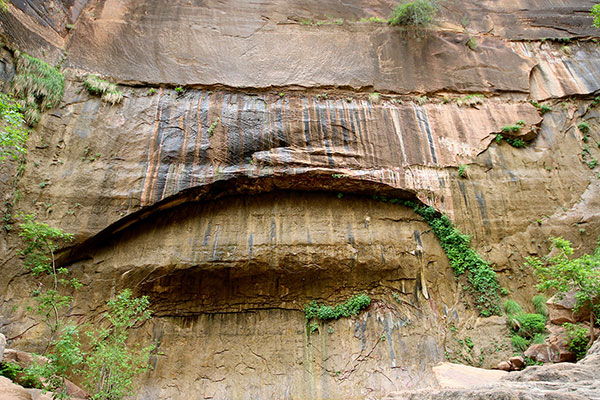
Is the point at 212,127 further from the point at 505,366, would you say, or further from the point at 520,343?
the point at 520,343

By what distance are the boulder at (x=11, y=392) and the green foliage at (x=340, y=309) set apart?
267 inches

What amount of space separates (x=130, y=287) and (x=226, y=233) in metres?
2.97

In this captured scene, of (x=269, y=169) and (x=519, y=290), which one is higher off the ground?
(x=269, y=169)

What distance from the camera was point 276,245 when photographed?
1038 centimetres

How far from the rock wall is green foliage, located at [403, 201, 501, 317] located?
28cm

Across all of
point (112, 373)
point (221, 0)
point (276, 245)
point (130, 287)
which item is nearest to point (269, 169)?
point (276, 245)

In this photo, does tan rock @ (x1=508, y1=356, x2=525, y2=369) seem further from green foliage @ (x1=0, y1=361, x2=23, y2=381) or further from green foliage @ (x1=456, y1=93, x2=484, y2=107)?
green foliage @ (x1=0, y1=361, x2=23, y2=381)

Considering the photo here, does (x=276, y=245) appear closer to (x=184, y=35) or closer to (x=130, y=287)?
Result: (x=130, y=287)

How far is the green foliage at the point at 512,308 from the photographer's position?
9438 millimetres

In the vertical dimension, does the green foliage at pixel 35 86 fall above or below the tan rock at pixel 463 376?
above

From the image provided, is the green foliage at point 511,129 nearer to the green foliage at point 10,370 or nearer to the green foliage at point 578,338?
the green foliage at point 578,338

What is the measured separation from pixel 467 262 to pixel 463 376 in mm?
3899

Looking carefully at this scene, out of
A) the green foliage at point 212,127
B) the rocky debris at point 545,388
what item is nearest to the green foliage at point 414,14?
the green foliage at point 212,127

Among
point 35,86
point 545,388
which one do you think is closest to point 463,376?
point 545,388
